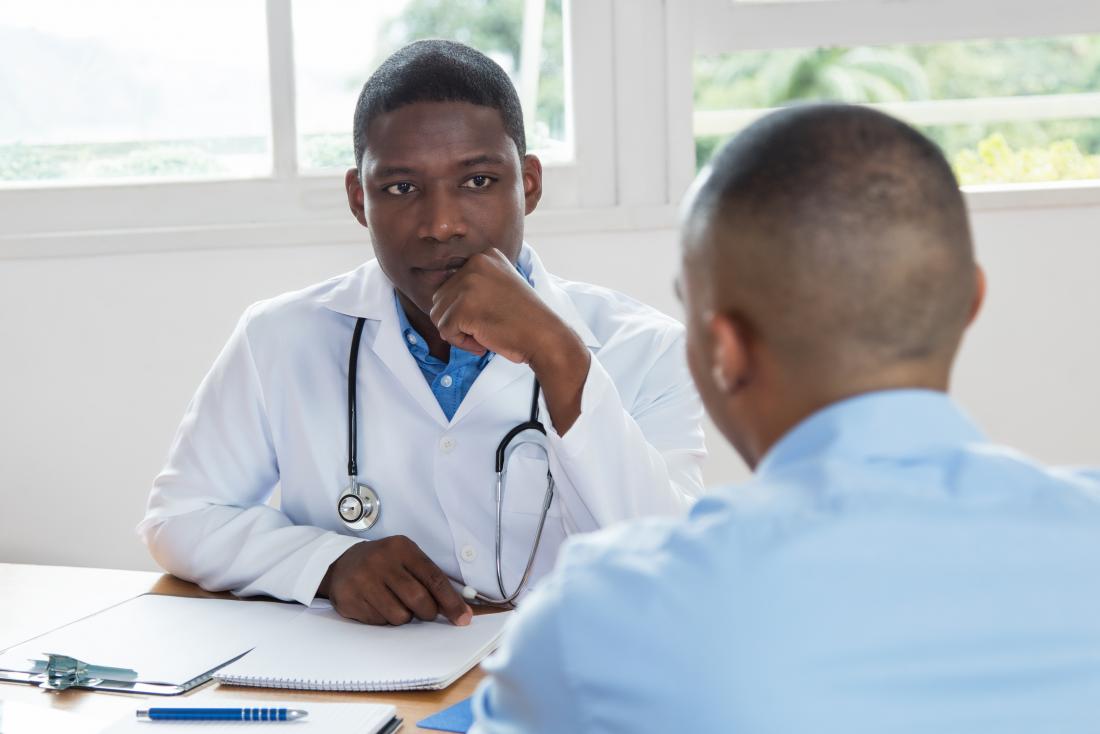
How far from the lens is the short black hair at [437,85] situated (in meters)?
1.68

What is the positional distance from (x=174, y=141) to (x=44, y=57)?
0.35 meters

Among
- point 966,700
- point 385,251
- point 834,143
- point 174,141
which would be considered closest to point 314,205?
point 174,141

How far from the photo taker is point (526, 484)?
1619mm

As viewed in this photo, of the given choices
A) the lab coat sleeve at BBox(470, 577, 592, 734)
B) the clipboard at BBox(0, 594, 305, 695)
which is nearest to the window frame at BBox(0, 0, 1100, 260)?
the clipboard at BBox(0, 594, 305, 695)

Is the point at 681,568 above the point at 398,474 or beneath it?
above

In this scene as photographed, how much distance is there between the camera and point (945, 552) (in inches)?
26.1

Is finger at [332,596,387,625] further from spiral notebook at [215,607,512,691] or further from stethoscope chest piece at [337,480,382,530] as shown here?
stethoscope chest piece at [337,480,382,530]

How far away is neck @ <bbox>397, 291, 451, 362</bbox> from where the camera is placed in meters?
1.79

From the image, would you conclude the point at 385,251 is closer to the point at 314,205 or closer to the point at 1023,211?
the point at 314,205

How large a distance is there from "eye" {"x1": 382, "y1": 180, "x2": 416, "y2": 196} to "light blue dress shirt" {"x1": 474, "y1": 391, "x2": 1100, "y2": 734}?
1.05m

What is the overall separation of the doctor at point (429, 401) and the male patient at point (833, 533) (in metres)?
0.66

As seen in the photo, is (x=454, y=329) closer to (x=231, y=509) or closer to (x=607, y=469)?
(x=607, y=469)

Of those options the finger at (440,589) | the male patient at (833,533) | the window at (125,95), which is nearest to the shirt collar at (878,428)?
the male patient at (833,533)

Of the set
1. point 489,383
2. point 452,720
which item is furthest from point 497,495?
point 452,720
